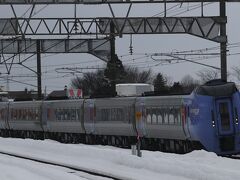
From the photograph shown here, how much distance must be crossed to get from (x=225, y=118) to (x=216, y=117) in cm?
36

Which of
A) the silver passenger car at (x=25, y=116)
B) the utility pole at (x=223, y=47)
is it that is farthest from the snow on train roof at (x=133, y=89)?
the utility pole at (x=223, y=47)

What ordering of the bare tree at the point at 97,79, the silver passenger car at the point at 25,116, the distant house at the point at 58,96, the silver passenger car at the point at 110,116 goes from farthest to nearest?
the bare tree at the point at 97,79
the silver passenger car at the point at 25,116
the distant house at the point at 58,96
the silver passenger car at the point at 110,116

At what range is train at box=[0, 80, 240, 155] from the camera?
2494 centimetres

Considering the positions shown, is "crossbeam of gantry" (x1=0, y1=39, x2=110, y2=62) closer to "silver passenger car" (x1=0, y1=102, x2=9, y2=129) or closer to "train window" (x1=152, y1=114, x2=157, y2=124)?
"silver passenger car" (x1=0, y1=102, x2=9, y2=129)

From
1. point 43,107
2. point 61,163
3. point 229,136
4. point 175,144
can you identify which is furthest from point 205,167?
point 43,107

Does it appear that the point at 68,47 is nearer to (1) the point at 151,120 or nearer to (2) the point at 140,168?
(1) the point at 151,120

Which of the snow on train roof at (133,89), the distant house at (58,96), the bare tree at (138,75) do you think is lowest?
the distant house at (58,96)

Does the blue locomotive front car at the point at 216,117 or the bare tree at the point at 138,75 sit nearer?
the blue locomotive front car at the point at 216,117

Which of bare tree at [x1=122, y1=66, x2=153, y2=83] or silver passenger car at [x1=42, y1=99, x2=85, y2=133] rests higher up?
bare tree at [x1=122, y1=66, x2=153, y2=83]

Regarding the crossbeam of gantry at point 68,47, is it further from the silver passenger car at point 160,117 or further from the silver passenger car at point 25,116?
the silver passenger car at point 160,117

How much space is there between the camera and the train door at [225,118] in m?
24.9

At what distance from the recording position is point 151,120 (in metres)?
30.1

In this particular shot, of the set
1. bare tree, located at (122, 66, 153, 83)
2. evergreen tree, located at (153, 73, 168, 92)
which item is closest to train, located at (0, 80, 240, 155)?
evergreen tree, located at (153, 73, 168, 92)

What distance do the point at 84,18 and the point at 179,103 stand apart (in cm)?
942
